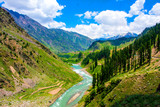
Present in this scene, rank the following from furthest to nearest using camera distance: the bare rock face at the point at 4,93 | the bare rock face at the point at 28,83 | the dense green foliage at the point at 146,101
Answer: the bare rock face at the point at 28,83 → the bare rock face at the point at 4,93 → the dense green foliage at the point at 146,101

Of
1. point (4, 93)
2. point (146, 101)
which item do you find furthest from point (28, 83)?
point (146, 101)

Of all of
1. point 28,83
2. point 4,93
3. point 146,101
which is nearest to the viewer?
point 146,101

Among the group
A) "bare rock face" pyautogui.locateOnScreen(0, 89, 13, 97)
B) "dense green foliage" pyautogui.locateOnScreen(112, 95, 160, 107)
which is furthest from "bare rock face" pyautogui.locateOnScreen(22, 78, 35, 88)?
"dense green foliage" pyautogui.locateOnScreen(112, 95, 160, 107)

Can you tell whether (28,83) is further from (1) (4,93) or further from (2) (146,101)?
(2) (146,101)

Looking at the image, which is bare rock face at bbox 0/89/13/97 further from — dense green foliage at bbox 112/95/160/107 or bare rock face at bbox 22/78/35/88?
dense green foliage at bbox 112/95/160/107

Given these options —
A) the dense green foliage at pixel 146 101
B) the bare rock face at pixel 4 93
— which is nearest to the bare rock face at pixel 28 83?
the bare rock face at pixel 4 93

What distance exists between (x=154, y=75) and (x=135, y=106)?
19851 millimetres

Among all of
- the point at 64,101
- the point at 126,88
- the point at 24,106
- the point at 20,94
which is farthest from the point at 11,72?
the point at 126,88

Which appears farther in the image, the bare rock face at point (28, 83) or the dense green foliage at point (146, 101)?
the bare rock face at point (28, 83)

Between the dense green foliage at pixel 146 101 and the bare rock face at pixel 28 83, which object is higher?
the dense green foliage at pixel 146 101

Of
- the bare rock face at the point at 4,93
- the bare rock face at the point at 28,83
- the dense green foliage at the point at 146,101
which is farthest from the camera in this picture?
the bare rock face at the point at 28,83

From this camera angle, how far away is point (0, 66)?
209ft

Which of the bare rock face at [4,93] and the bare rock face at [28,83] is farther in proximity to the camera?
the bare rock face at [28,83]

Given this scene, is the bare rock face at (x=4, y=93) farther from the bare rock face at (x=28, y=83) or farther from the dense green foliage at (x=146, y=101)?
the dense green foliage at (x=146, y=101)
